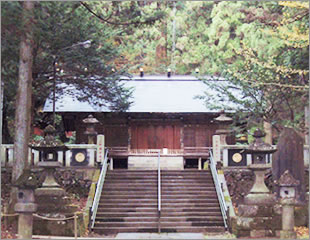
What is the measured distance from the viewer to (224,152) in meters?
19.0

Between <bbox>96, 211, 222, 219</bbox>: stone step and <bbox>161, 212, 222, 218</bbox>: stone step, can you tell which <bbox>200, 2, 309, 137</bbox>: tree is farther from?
<bbox>96, 211, 222, 219</bbox>: stone step

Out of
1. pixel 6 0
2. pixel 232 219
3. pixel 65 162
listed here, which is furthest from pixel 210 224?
pixel 6 0

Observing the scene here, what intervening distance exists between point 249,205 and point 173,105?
11378 mm

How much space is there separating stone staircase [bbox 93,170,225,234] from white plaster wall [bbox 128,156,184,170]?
354 centimetres

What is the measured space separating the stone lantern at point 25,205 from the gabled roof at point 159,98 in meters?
8.63

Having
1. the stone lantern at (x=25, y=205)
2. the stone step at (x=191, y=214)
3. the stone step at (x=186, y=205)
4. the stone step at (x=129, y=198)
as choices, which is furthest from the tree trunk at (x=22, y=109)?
the stone step at (x=186, y=205)

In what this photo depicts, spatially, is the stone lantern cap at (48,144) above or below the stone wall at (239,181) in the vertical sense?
above

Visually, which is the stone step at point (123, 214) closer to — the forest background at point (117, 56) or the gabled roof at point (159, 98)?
the forest background at point (117, 56)

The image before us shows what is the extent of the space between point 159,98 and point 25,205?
15009 millimetres

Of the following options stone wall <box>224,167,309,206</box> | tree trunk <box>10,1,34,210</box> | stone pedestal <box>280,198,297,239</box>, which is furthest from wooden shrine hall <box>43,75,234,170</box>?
stone pedestal <box>280,198,297,239</box>

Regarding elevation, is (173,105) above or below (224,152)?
above

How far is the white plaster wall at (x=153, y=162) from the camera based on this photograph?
2320cm

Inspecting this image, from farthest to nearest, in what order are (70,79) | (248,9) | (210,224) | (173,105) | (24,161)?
(248,9) → (173,105) → (70,79) → (210,224) → (24,161)

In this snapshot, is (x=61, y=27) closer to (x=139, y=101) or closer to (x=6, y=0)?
(x=6, y=0)
